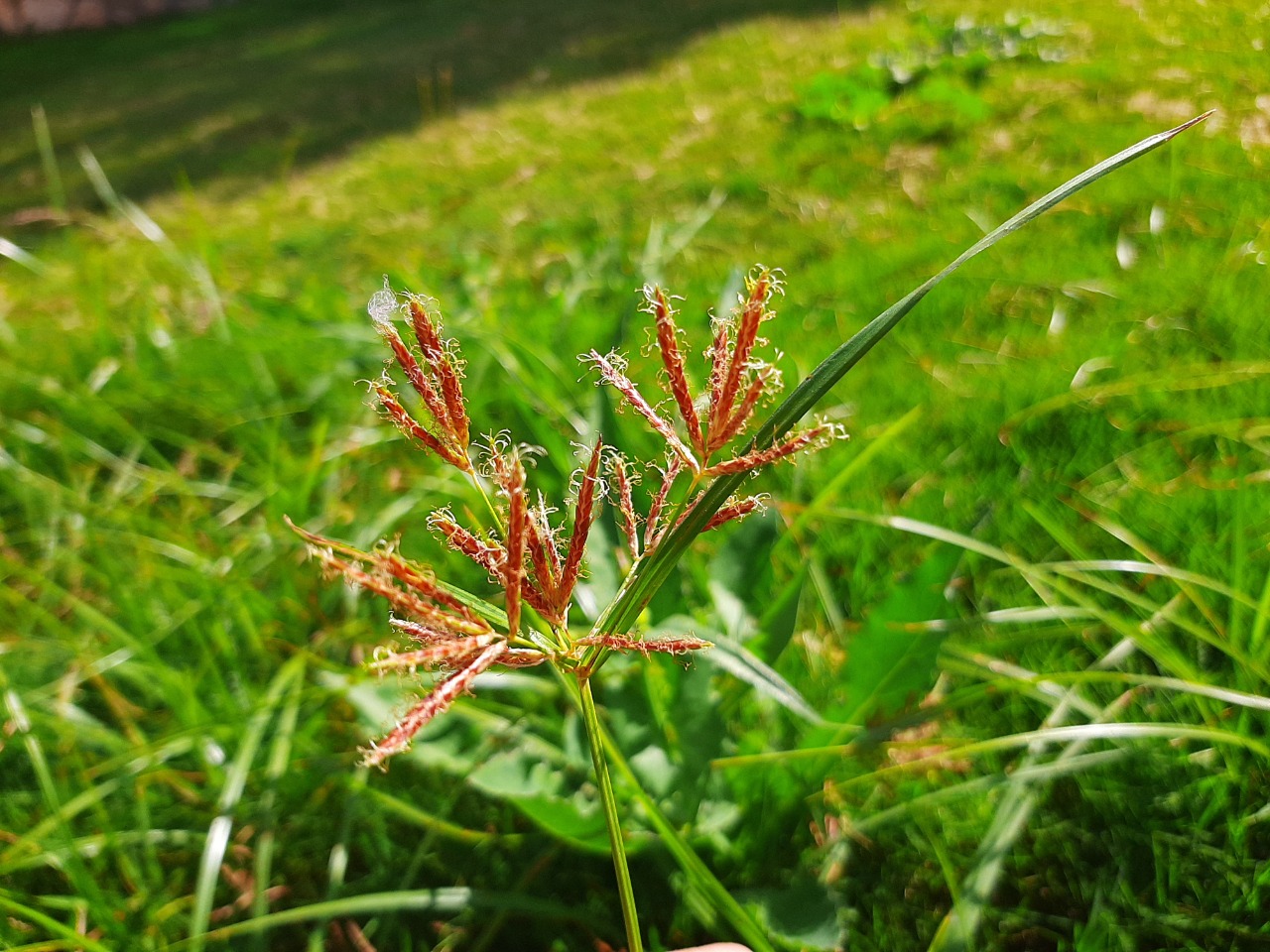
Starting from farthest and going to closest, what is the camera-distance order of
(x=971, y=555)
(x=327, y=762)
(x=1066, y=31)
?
(x=1066, y=31) < (x=971, y=555) < (x=327, y=762)

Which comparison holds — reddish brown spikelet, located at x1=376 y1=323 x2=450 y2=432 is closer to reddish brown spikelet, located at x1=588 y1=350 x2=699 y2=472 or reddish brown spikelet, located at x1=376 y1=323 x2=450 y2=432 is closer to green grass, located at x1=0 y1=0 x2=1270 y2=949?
reddish brown spikelet, located at x1=588 y1=350 x2=699 y2=472

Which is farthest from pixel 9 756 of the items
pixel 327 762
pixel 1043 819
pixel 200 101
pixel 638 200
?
pixel 200 101

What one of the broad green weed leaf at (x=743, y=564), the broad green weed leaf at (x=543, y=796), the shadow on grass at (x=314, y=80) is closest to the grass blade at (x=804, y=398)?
the broad green weed leaf at (x=543, y=796)

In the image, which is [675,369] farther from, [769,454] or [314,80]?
[314,80]

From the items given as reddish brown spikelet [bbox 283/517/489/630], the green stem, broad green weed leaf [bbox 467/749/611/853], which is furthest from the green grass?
reddish brown spikelet [bbox 283/517/489/630]

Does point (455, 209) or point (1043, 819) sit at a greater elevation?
point (455, 209)

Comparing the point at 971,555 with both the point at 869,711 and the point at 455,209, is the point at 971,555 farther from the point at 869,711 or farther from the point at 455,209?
the point at 455,209

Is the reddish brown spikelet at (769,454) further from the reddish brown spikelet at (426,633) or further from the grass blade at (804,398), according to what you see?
the reddish brown spikelet at (426,633)
